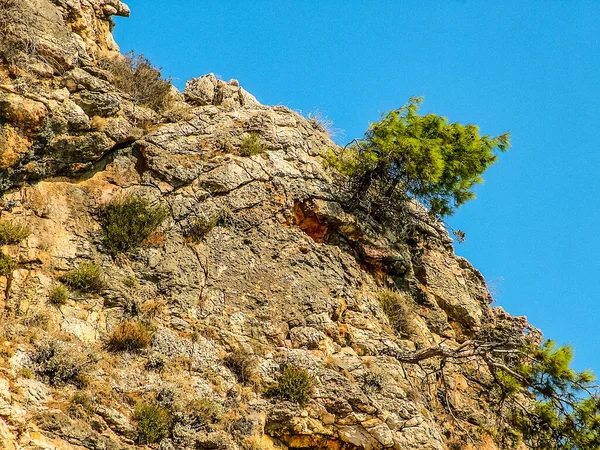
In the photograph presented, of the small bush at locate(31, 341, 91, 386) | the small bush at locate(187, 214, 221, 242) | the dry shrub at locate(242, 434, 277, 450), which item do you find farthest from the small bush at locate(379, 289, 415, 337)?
the small bush at locate(31, 341, 91, 386)

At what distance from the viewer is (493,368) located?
14438 millimetres

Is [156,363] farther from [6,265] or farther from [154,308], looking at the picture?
[6,265]

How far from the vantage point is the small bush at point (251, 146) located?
15.0 metres

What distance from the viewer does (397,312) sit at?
1491cm

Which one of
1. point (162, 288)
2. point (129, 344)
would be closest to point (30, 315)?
point (129, 344)

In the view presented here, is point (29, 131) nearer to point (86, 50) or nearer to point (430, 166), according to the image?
point (86, 50)

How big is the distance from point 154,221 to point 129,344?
3.21m

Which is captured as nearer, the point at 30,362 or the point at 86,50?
the point at 30,362

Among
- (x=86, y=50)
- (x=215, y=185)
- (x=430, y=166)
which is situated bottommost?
(x=215, y=185)

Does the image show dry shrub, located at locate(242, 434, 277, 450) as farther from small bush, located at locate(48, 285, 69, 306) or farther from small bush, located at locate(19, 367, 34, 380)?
small bush, located at locate(48, 285, 69, 306)

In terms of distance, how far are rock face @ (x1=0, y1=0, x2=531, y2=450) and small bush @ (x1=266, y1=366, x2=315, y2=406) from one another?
12 cm

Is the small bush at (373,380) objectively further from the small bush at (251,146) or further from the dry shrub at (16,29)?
the dry shrub at (16,29)

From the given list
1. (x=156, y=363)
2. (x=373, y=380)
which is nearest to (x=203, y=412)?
(x=156, y=363)

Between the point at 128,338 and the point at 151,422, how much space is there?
1763mm
